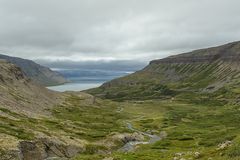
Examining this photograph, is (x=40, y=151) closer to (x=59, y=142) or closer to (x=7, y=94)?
(x=59, y=142)

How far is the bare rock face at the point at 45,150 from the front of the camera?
101 meters

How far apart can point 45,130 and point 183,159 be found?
82.9 meters

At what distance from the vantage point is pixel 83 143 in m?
129

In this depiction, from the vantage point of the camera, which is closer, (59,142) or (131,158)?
(131,158)

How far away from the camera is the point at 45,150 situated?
10800 centimetres

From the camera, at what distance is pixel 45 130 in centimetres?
13275

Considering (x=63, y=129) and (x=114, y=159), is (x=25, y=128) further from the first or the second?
(x=114, y=159)

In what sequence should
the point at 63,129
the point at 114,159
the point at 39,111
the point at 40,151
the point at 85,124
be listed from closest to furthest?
the point at 114,159
the point at 40,151
the point at 63,129
the point at 85,124
the point at 39,111

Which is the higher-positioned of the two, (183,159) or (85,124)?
(183,159)

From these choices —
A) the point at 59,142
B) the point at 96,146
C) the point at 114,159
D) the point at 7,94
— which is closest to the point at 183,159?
the point at 114,159

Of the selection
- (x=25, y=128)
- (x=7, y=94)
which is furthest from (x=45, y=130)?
(x=7, y=94)

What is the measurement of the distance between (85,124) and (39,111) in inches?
1082

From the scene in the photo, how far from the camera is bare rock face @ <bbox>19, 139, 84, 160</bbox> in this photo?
101438 mm

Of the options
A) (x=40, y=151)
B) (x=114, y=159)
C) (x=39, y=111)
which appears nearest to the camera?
(x=114, y=159)
